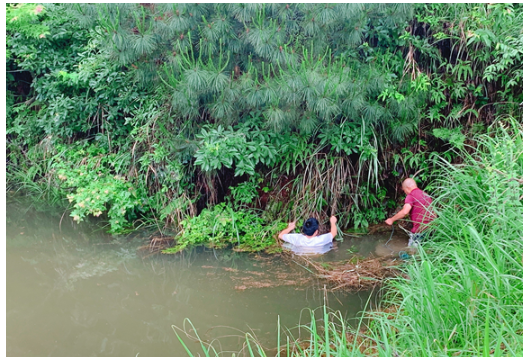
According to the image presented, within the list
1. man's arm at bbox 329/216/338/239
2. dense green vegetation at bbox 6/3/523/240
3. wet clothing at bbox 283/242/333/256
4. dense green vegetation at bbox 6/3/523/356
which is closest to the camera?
dense green vegetation at bbox 6/3/523/356

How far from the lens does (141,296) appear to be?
3785 mm

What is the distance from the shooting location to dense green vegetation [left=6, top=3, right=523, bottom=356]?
307 centimetres

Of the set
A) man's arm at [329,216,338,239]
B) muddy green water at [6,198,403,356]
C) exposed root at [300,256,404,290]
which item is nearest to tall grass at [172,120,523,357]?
muddy green water at [6,198,403,356]

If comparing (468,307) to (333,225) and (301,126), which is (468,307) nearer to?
(333,225)

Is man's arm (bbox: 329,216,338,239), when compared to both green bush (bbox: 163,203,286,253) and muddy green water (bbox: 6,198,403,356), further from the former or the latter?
green bush (bbox: 163,203,286,253)

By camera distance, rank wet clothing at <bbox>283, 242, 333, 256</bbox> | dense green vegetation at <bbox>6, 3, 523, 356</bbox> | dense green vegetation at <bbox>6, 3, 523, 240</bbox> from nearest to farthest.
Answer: dense green vegetation at <bbox>6, 3, 523, 356</bbox> → dense green vegetation at <bbox>6, 3, 523, 240</bbox> → wet clothing at <bbox>283, 242, 333, 256</bbox>

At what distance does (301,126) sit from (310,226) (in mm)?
1164

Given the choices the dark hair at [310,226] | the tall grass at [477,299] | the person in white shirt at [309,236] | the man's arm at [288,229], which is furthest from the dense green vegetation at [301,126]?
the dark hair at [310,226]

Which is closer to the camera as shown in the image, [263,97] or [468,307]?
[468,307]

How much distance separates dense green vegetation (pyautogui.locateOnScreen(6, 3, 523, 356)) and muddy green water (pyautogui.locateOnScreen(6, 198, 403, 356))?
41 cm

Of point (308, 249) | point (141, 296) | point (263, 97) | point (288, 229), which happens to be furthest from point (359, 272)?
point (141, 296)

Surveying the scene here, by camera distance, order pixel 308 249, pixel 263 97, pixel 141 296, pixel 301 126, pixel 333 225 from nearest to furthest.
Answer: pixel 141 296
pixel 263 97
pixel 301 126
pixel 308 249
pixel 333 225

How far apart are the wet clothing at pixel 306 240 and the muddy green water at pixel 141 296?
0.65 ft

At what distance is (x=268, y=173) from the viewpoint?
17.2 ft
